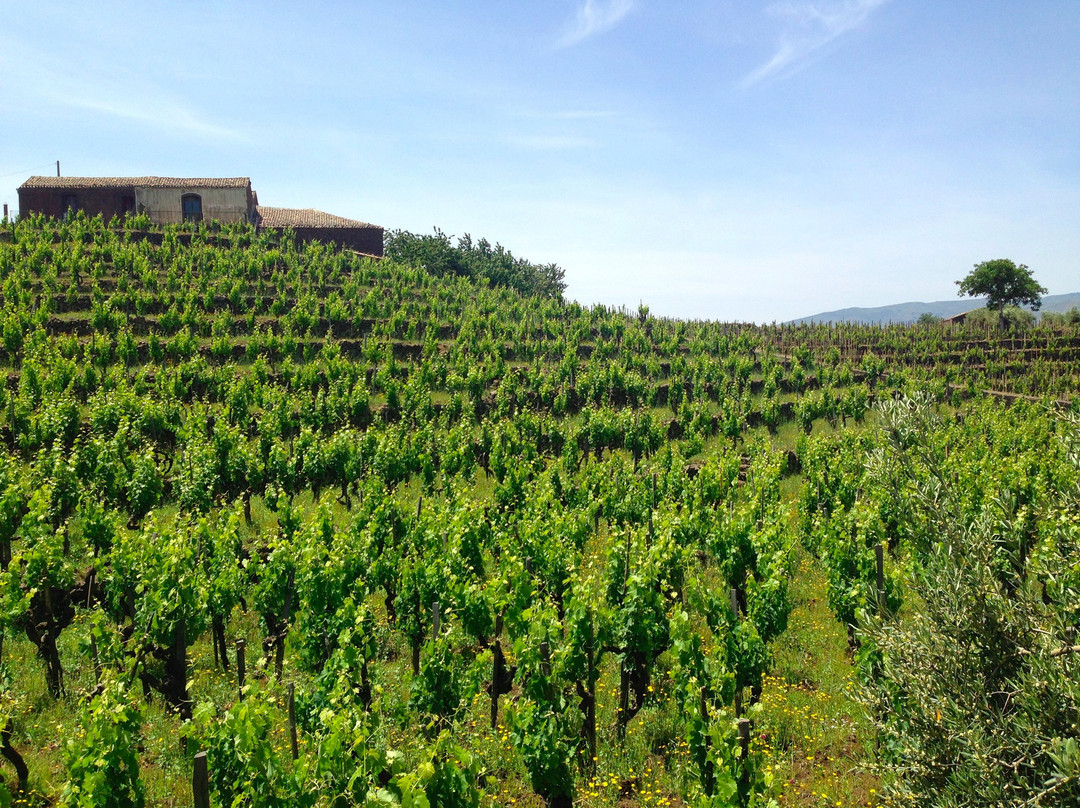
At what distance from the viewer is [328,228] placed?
49.7 meters

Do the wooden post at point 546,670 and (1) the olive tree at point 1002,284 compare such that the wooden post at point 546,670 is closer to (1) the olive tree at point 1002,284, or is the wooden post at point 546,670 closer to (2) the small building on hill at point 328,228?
(2) the small building on hill at point 328,228

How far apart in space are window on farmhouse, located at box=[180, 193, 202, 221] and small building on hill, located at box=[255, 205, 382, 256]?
3.77m

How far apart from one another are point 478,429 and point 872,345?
2812cm

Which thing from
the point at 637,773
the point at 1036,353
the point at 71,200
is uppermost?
the point at 71,200

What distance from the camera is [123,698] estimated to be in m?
6.27

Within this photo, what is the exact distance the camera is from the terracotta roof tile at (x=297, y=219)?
Answer: 49.2 meters

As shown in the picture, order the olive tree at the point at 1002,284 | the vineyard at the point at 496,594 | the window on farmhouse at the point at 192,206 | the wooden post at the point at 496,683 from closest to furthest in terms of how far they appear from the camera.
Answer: the vineyard at the point at 496,594 → the wooden post at the point at 496,683 → the window on farmhouse at the point at 192,206 → the olive tree at the point at 1002,284

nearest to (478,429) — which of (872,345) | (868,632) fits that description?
(868,632)

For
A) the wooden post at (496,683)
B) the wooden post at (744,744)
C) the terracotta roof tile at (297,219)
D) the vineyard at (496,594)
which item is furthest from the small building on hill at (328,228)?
the wooden post at (744,744)

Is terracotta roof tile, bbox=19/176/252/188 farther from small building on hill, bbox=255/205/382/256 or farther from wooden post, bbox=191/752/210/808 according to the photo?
wooden post, bbox=191/752/210/808

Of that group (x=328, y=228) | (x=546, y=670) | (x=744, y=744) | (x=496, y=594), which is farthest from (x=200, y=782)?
(x=328, y=228)

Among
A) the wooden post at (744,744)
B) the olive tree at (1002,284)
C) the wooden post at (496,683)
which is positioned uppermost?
the olive tree at (1002,284)

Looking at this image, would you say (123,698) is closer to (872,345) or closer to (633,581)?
(633,581)

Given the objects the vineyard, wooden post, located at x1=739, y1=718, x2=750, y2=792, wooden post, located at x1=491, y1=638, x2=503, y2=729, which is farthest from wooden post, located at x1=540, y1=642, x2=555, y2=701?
wooden post, located at x1=739, y1=718, x2=750, y2=792
